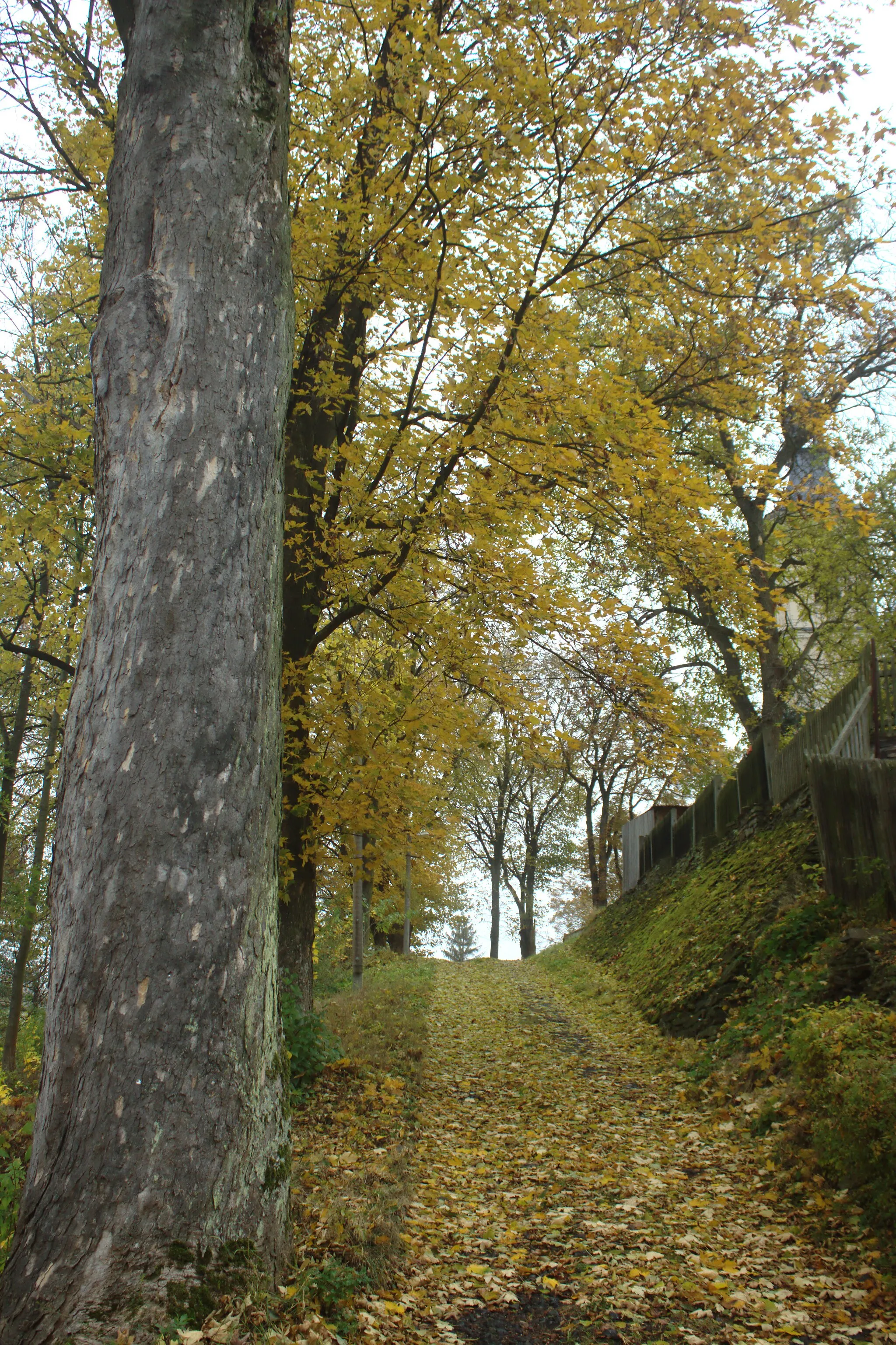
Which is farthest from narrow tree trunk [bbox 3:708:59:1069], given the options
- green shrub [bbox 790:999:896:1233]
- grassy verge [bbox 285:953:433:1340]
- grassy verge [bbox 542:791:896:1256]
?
green shrub [bbox 790:999:896:1233]

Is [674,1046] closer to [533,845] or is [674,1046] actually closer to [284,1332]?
[284,1332]

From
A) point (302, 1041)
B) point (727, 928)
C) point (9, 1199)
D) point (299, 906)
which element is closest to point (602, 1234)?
point (9, 1199)

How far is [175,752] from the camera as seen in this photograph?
276 centimetres

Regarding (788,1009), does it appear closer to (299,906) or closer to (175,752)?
(299,906)

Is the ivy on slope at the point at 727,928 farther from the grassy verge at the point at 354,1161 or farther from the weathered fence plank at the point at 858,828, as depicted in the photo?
the grassy verge at the point at 354,1161

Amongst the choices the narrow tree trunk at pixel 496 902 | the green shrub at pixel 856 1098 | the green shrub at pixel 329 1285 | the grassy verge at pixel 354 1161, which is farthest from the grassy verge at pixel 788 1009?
the narrow tree trunk at pixel 496 902

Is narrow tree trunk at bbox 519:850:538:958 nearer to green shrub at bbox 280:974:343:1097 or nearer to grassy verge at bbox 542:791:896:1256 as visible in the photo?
grassy verge at bbox 542:791:896:1256

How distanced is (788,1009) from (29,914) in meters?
10.6

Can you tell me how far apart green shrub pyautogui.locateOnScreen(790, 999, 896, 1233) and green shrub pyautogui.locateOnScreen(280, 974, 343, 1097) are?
3.73 metres

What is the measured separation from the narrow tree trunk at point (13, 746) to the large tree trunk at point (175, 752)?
35.1 ft

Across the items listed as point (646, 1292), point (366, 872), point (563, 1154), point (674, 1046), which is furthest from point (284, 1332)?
point (674, 1046)

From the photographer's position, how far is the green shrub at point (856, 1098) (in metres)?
3.94

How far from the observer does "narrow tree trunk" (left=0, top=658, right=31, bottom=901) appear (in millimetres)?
12742

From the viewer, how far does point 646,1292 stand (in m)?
3.48
